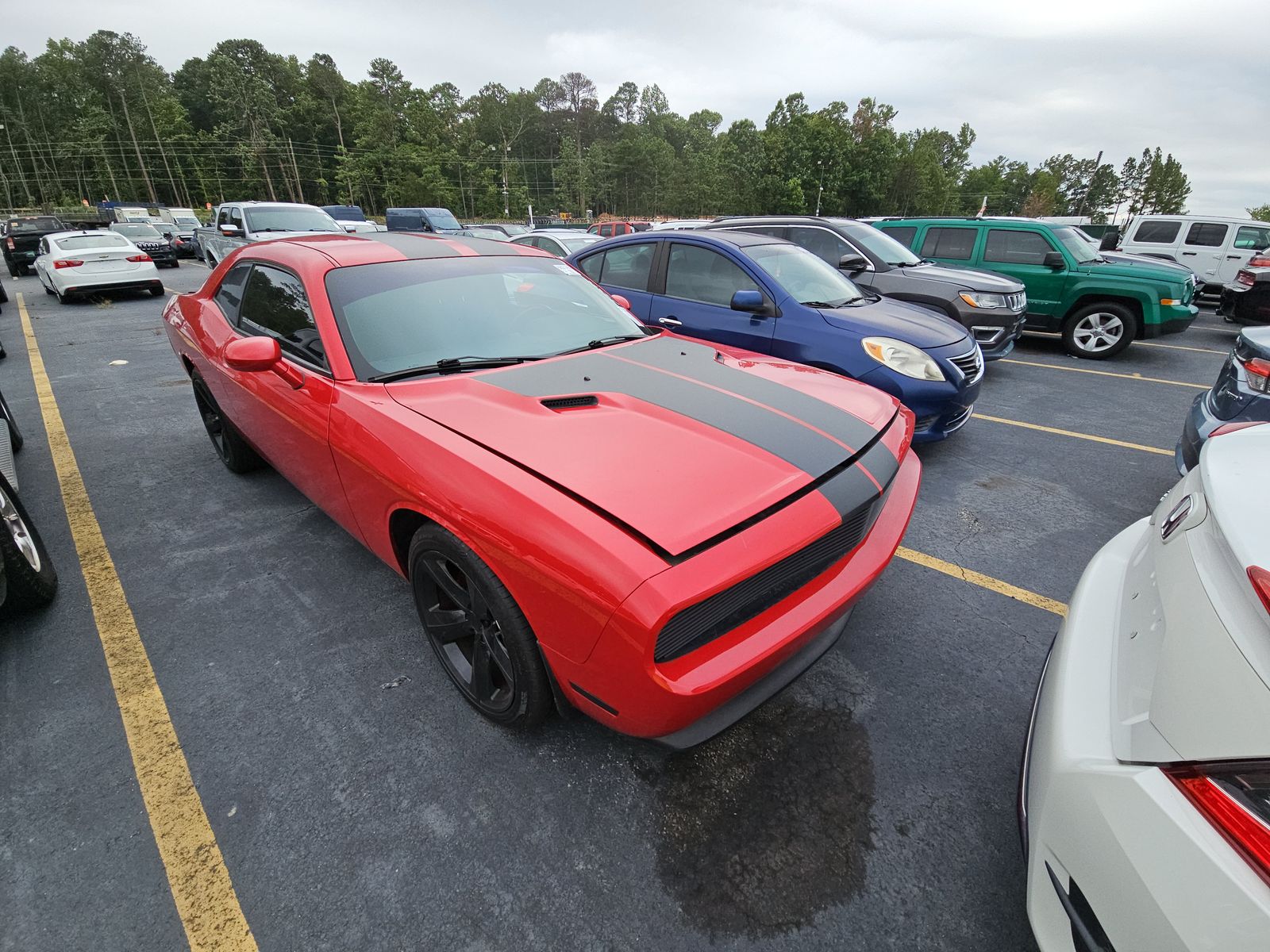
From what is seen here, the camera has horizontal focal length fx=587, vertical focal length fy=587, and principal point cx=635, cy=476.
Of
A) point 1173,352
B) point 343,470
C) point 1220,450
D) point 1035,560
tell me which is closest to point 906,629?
point 1035,560

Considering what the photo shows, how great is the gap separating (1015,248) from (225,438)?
9293 millimetres

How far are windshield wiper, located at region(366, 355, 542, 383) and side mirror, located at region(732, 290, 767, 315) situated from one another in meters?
2.28

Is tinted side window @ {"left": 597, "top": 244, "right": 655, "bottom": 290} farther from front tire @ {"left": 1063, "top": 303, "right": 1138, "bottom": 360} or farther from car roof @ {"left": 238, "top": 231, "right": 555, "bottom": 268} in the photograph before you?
front tire @ {"left": 1063, "top": 303, "right": 1138, "bottom": 360}

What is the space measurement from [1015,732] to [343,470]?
2669mm

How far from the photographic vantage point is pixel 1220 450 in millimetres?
1488

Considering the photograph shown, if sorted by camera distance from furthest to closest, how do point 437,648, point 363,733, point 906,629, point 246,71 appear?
point 246,71
point 906,629
point 437,648
point 363,733

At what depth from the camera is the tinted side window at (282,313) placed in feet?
8.38

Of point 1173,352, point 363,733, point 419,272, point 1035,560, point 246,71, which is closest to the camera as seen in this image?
point 363,733

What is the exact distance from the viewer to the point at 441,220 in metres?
21.9

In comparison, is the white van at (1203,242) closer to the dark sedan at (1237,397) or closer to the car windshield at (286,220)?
the dark sedan at (1237,397)

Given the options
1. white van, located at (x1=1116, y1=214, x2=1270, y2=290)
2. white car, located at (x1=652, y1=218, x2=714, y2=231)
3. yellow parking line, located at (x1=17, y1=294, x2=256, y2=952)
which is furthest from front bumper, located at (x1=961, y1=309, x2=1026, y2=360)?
white van, located at (x1=1116, y1=214, x2=1270, y2=290)

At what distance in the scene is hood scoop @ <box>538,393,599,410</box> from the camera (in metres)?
2.07

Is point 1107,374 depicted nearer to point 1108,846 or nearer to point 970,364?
point 970,364

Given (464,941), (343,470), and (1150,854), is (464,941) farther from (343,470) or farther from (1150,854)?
(343,470)
